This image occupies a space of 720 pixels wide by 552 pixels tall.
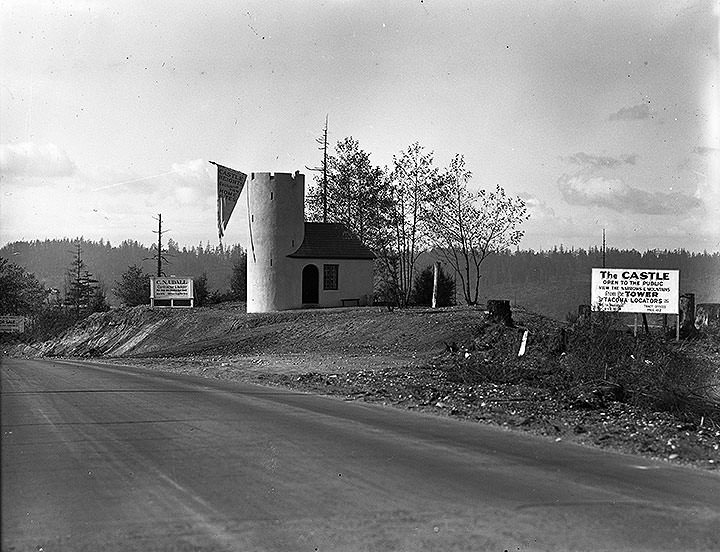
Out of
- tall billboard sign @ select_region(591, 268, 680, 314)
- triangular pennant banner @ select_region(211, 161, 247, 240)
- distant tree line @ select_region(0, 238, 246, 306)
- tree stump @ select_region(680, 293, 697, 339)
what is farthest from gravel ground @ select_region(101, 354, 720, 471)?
distant tree line @ select_region(0, 238, 246, 306)

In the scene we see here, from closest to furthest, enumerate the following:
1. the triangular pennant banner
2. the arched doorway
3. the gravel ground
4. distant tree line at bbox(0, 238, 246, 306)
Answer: the gravel ground < the triangular pennant banner < the arched doorway < distant tree line at bbox(0, 238, 246, 306)

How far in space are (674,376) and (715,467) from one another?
8.02 meters

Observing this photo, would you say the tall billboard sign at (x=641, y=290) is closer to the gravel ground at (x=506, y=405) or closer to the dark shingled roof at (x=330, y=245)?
the gravel ground at (x=506, y=405)

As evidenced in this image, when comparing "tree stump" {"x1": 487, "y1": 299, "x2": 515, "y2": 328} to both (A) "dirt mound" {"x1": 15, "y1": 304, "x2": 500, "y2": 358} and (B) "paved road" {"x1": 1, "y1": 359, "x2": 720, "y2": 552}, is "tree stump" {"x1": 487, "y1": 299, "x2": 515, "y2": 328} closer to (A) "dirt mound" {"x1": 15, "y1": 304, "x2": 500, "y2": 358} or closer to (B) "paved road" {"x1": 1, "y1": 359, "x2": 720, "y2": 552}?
(A) "dirt mound" {"x1": 15, "y1": 304, "x2": 500, "y2": 358}

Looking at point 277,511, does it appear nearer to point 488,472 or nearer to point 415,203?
point 488,472

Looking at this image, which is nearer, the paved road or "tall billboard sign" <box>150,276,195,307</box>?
the paved road

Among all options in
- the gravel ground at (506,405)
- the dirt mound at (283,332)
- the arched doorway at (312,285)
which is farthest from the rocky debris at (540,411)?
the arched doorway at (312,285)

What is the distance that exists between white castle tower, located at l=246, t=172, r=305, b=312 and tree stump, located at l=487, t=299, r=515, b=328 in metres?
17.6

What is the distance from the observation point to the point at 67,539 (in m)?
6.15

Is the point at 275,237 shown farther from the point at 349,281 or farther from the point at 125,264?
the point at 125,264

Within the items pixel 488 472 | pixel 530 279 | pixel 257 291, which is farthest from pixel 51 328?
pixel 530 279

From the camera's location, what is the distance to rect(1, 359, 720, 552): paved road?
6.39 meters

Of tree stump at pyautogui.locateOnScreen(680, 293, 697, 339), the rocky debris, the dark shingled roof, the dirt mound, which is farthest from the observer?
the dark shingled roof

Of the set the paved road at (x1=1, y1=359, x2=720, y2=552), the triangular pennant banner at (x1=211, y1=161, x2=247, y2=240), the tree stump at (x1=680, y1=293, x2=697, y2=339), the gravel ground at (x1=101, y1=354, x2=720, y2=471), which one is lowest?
the gravel ground at (x1=101, y1=354, x2=720, y2=471)
